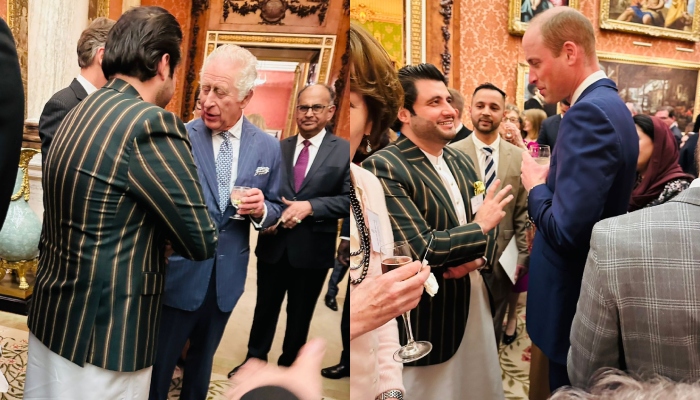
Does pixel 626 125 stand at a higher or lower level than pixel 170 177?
higher

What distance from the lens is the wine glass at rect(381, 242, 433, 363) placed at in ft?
2.72

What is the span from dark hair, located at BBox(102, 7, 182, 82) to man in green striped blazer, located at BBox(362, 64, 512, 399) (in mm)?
513

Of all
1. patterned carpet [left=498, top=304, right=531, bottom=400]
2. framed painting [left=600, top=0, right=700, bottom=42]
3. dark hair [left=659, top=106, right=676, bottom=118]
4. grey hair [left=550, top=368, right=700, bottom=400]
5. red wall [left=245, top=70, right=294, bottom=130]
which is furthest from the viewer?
dark hair [left=659, top=106, right=676, bottom=118]

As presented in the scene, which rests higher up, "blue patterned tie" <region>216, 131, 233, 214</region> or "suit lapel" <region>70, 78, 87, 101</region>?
"suit lapel" <region>70, 78, 87, 101</region>

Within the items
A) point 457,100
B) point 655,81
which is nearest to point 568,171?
point 457,100

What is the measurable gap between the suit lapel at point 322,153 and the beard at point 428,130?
0.15 meters

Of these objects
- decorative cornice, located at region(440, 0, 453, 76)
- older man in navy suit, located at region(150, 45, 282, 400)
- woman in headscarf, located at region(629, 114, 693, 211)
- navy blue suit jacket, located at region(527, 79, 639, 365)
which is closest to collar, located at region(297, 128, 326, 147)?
older man in navy suit, located at region(150, 45, 282, 400)

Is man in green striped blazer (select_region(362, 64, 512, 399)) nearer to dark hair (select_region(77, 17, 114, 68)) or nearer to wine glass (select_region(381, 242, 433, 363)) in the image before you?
wine glass (select_region(381, 242, 433, 363))

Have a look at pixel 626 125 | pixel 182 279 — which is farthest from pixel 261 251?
pixel 626 125

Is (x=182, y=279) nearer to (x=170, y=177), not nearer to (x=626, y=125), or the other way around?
(x=170, y=177)

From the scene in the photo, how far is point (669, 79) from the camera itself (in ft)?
8.41

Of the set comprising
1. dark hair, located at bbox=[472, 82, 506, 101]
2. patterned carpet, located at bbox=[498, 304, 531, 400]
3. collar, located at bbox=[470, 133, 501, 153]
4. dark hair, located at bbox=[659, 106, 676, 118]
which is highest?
dark hair, located at bbox=[659, 106, 676, 118]

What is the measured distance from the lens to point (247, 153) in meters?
1.06

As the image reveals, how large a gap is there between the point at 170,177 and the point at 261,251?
24 centimetres
